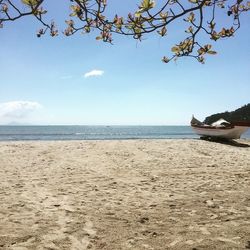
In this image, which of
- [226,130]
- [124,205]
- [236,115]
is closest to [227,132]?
[226,130]

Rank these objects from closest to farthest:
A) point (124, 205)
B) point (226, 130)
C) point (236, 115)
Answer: point (124, 205) → point (226, 130) → point (236, 115)

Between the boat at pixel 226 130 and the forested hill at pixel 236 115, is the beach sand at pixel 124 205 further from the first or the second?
the forested hill at pixel 236 115

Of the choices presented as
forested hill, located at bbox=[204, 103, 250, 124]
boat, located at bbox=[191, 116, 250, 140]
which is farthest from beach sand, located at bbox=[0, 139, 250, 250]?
forested hill, located at bbox=[204, 103, 250, 124]

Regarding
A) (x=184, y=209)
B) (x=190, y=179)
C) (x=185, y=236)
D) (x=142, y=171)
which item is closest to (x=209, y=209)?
(x=184, y=209)

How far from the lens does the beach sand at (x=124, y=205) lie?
557 cm

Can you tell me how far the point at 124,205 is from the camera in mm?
7641

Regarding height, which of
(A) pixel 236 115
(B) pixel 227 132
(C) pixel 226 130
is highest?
(A) pixel 236 115

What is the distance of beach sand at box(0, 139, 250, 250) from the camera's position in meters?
5.57

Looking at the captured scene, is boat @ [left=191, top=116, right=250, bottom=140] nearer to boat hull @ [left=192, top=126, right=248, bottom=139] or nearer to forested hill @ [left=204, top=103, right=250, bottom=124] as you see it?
boat hull @ [left=192, top=126, right=248, bottom=139]

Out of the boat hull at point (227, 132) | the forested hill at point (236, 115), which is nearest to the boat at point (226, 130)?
the boat hull at point (227, 132)

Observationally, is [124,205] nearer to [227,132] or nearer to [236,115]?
[227,132]

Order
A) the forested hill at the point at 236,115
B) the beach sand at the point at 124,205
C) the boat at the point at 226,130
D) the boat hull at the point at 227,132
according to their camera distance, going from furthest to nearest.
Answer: the forested hill at the point at 236,115, the boat hull at the point at 227,132, the boat at the point at 226,130, the beach sand at the point at 124,205

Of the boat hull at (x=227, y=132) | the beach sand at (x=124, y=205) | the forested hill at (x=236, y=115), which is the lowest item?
the beach sand at (x=124, y=205)

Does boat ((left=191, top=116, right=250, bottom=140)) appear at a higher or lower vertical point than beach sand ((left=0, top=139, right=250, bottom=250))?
higher
